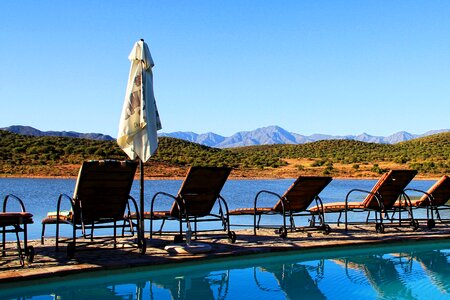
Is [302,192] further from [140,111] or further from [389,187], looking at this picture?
[140,111]

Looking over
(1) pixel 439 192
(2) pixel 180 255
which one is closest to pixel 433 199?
(1) pixel 439 192

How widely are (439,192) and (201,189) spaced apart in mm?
4516

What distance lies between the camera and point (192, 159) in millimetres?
43219

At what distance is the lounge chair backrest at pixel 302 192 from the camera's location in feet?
26.9

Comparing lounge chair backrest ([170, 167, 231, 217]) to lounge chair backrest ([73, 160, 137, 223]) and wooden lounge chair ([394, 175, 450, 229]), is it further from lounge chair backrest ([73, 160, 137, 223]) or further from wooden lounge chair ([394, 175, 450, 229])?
wooden lounge chair ([394, 175, 450, 229])

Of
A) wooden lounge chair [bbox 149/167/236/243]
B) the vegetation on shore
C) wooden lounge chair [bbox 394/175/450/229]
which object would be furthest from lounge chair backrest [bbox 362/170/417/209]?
the vegetation on shore

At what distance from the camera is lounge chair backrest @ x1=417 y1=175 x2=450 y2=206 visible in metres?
9.66

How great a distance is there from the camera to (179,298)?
5.30 m

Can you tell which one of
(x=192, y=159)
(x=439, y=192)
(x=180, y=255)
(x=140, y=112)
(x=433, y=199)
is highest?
(x=192, y=159)

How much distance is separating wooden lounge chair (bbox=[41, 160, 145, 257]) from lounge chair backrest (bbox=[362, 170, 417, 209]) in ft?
12.7

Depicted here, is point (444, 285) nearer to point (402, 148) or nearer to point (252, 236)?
point (252, 236)

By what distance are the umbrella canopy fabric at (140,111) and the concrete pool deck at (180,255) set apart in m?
1.22

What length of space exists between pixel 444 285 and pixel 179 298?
2676mm

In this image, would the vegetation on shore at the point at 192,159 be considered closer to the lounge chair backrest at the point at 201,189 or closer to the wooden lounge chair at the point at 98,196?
the lounge chair backrest at the point at 201,189
